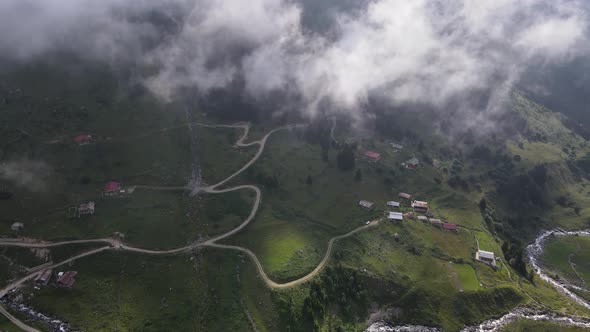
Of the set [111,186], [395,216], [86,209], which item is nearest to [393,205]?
[395,216]

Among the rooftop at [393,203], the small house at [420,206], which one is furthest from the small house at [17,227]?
the small house at [420,206]

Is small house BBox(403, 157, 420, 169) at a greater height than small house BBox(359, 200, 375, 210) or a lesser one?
greater

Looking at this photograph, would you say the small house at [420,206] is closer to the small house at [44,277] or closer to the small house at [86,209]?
the small house at [86,209]

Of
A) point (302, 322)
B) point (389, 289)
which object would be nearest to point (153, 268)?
point (302, 322)

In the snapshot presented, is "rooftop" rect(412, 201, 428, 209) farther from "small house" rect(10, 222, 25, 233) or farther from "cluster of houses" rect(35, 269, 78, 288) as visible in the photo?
"small house" rect(10, 222, 25, 233)

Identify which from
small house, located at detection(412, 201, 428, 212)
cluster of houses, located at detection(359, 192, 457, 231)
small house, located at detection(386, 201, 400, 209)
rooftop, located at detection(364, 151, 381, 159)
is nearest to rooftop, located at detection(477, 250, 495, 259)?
cluster of houses, located at detection(359, 192, 457, 231)

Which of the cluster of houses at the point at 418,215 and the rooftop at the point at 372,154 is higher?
the rooftop at the point at 372,154
